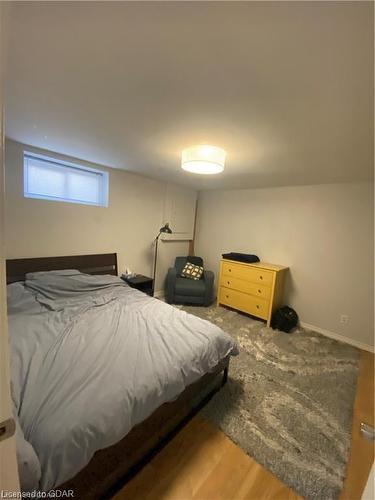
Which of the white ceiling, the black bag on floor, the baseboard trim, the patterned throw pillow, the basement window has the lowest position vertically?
the baseboard trim

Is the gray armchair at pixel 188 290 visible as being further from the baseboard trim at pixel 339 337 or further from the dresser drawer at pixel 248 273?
the baseboard trim at pixel 339 337

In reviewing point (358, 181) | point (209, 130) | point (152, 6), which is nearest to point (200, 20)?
point (152, 6)

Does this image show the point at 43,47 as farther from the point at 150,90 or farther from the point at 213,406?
the point at 213,406

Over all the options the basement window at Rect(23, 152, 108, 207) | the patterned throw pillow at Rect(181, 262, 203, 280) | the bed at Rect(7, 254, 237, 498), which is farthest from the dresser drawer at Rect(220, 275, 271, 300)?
the basement window at Rect(23, 152, 108, 207)

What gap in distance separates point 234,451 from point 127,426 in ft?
2.72

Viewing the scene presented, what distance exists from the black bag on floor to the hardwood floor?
156 centimetres

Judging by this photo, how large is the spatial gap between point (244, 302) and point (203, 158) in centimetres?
243

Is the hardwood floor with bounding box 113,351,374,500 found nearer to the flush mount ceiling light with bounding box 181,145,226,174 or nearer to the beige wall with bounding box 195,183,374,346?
the beige wall with bounding box 195,183,374,346

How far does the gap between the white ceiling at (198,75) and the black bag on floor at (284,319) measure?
213cm

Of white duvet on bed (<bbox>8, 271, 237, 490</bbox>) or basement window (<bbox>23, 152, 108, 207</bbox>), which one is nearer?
white duvet on bed (<bbox>8, 271, 237, 490</bbox>)

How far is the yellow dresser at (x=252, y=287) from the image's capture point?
3.24 m

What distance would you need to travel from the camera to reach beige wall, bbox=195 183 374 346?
2.87 m

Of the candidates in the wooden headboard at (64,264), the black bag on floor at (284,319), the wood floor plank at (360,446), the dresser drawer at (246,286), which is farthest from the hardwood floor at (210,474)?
the wooden headboard at (64,264)

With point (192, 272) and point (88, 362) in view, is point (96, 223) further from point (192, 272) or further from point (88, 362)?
point (88, 362)
